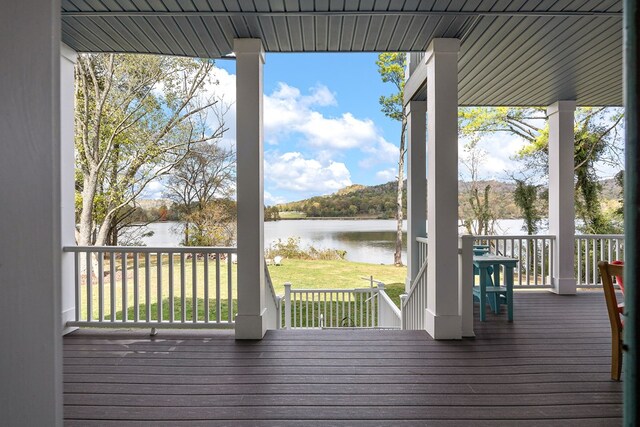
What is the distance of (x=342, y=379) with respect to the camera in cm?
235

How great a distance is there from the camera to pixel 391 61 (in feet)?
32.3

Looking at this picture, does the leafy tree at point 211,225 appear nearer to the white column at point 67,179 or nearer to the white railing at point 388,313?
the white railing at point 388,313

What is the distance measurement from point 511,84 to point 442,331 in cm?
325

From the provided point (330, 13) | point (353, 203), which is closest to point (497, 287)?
point (330, 13)

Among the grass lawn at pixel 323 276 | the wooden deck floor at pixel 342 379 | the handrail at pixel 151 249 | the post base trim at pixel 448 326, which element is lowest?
the grass lawn at pixel 323 276

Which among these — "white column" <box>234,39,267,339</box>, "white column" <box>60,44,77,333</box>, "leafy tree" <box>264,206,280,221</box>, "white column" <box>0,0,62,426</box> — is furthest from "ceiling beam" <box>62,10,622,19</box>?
"leafy tree" <box>264,206,280,221</box>

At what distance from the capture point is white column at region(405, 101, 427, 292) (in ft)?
14.7

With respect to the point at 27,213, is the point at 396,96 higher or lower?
higher

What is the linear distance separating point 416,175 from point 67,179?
13.1ft

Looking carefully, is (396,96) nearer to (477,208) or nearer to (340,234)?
Result: (477,208)

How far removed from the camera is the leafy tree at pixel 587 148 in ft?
24.1

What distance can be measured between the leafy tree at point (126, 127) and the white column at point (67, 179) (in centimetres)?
400

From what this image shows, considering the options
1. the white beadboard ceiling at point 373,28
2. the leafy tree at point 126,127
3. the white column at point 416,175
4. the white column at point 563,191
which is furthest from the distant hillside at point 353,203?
the white beadboard ceiling at point 373,28

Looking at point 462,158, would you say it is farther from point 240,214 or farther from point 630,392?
point 630,392
